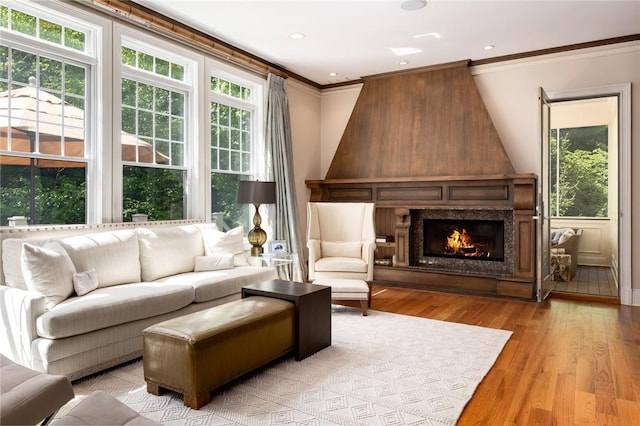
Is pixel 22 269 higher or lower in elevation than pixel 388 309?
higher

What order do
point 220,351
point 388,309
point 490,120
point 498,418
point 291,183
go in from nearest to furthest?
point 498,418 < point 220,351 < point 388,309 < point 490,120 < point 291,183

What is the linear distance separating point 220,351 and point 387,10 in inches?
129

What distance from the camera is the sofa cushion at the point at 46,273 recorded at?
8.82 feet

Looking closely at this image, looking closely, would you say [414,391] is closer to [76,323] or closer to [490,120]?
[76,323]

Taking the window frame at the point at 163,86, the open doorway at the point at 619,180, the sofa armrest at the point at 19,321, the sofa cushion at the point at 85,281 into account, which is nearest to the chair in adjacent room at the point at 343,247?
the window frame at the point at 163,86

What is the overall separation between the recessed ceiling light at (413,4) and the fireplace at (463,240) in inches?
100

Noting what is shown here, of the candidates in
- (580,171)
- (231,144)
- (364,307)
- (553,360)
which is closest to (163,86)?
(231,144)

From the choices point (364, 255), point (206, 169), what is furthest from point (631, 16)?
point (206, 169)

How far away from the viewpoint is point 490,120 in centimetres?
531

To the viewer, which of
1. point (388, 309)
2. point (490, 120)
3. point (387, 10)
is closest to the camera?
point (387, 10)

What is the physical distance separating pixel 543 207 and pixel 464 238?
1.11 meters

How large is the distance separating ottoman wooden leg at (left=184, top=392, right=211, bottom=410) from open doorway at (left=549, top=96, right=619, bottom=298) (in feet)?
20.3

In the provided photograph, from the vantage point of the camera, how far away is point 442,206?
541 cm

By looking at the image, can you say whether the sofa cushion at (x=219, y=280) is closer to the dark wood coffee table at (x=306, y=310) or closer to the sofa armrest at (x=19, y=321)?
the dark wood coffee table at (x=306, y=310)
